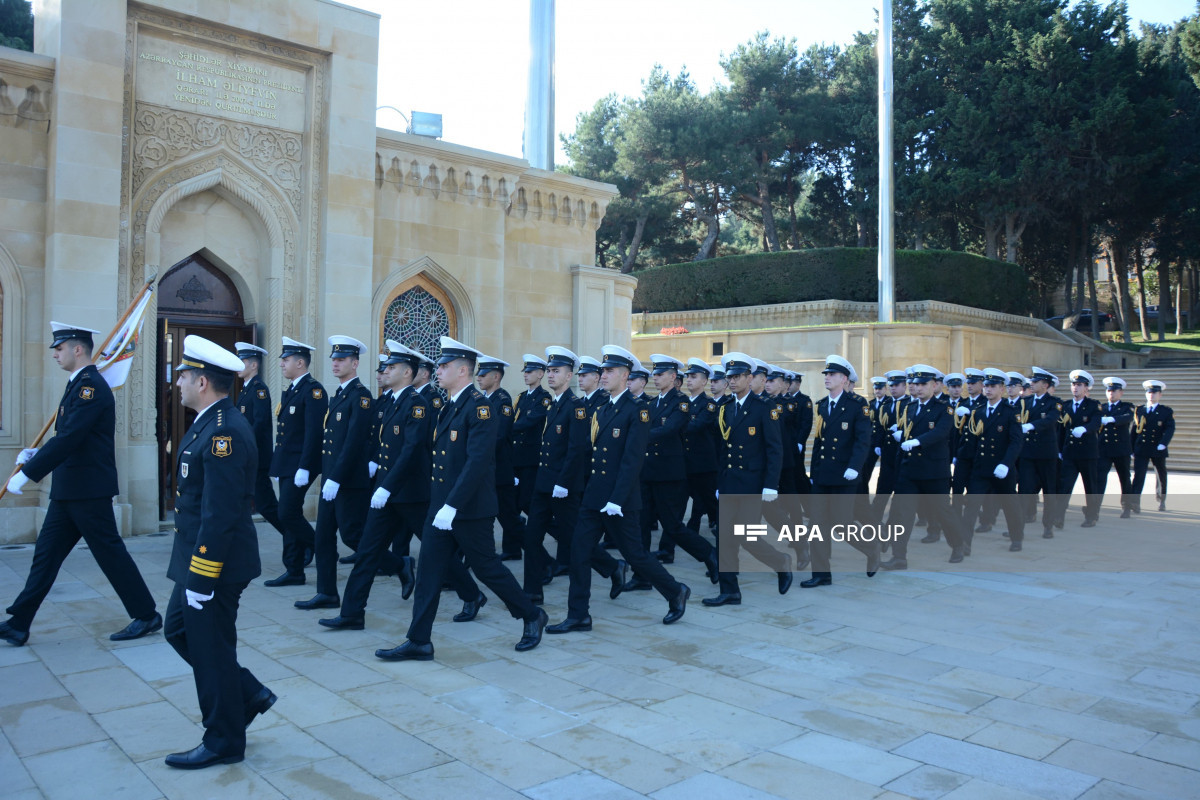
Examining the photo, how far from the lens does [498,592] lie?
5.60 m

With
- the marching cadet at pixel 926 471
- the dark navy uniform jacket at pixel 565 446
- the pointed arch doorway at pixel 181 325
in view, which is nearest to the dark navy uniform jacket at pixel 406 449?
the dark navy uniform jacket at pixel 565 446

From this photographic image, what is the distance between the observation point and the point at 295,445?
24.7ft

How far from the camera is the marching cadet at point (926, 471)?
8.59 meters

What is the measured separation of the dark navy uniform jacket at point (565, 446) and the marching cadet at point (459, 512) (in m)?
1.52

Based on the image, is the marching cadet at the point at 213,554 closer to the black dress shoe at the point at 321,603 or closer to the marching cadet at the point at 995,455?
the black dress shoe at the point at 321,603

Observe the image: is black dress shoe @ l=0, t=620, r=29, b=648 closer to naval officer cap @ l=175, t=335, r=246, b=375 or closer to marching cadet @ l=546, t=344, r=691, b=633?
naval officer cap @ l=175, t=335, r=246, b=375

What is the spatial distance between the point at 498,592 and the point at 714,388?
3500 mm

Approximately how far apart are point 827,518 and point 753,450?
50.2 inches

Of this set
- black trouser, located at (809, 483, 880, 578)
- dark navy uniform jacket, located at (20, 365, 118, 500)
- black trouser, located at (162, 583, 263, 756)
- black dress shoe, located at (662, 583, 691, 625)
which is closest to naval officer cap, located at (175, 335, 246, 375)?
black trouser, located at (162, 583, 263, 756)

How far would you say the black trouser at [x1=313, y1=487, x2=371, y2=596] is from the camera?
6590mm

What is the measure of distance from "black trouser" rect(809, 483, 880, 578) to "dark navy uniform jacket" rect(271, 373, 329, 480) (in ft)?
14.3

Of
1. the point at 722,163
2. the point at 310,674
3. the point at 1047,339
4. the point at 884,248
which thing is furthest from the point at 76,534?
the point at 722,163

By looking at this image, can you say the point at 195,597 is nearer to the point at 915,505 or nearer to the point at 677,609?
the point at 677,609

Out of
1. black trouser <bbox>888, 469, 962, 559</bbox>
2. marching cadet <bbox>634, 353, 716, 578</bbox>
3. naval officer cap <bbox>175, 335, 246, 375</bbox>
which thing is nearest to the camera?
naval officer cap <bbox>175, 335, 246, 375</bbox>
